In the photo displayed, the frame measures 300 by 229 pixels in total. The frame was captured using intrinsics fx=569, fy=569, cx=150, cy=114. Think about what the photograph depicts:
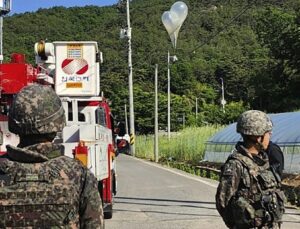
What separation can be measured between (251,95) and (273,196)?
6799 cm

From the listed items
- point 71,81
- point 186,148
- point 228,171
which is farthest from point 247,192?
point 186,148

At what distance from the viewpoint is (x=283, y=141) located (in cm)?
2139

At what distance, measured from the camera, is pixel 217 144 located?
102 ft

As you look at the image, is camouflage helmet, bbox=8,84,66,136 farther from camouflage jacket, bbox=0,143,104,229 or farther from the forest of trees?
the forest of trees

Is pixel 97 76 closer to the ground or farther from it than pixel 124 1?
closer to the ground

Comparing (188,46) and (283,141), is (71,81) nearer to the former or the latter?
(283,141)

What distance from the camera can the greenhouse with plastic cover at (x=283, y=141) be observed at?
2014 centimetres

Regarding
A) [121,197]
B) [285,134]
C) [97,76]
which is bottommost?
[121,197]

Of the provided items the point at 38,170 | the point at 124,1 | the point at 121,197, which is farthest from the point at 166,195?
the point at 124,1

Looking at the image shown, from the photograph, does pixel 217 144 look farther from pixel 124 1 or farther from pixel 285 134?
pixel 124 1

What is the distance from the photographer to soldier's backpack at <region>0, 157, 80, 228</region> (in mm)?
2641

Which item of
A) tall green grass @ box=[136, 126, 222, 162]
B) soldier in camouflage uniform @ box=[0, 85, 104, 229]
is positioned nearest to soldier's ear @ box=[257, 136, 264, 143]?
soldier in camouflage uniform @ box=[0, 85, 104, 229]

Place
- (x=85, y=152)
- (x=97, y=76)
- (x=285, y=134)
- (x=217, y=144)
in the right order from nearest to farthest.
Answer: (x=85, y=152)
(x=97, y=76)
(x=285, y=134)
(x=217, y=144)

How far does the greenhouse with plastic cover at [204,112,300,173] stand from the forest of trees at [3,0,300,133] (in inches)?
203
